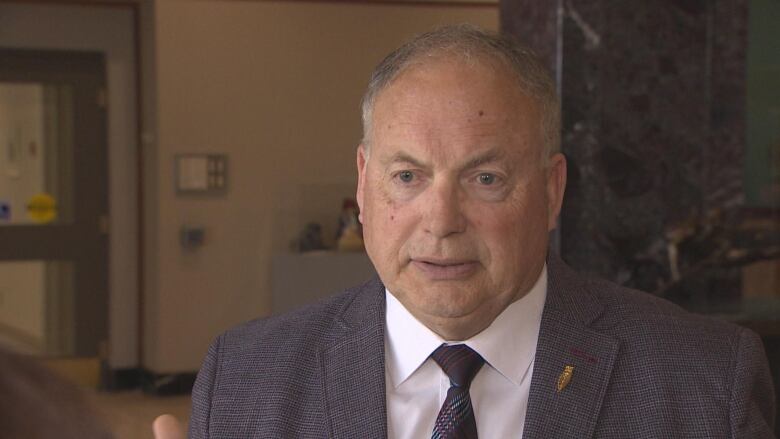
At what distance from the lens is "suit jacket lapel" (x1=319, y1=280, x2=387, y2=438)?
1605mm

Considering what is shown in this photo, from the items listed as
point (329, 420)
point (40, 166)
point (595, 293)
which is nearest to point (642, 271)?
Result: point (595, 293)

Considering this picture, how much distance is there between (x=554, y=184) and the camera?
1.69 meters

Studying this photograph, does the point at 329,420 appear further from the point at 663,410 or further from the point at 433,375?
the point at 663,410

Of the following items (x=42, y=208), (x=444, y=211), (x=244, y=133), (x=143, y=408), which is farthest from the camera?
(x=244, y=133)

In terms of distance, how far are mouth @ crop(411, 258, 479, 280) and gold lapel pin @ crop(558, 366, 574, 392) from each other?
0.21 meters

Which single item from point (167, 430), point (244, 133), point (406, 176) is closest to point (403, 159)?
point (406, 176)

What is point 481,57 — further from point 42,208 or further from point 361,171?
point 42,208

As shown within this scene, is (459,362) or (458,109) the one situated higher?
(458,109)

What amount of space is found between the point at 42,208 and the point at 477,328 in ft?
24.4

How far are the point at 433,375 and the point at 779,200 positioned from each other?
2956mm

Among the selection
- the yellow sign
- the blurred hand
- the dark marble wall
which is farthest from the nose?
the yellow sign

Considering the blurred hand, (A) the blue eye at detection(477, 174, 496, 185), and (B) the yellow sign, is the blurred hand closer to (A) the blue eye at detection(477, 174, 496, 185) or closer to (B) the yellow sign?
(A) the blue eye at detection(477, 174, 496, 185)

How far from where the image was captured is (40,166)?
8.46 m

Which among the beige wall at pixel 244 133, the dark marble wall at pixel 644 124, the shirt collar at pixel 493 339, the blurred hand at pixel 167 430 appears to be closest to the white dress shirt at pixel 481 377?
the shirt collar at pixel 493 339
